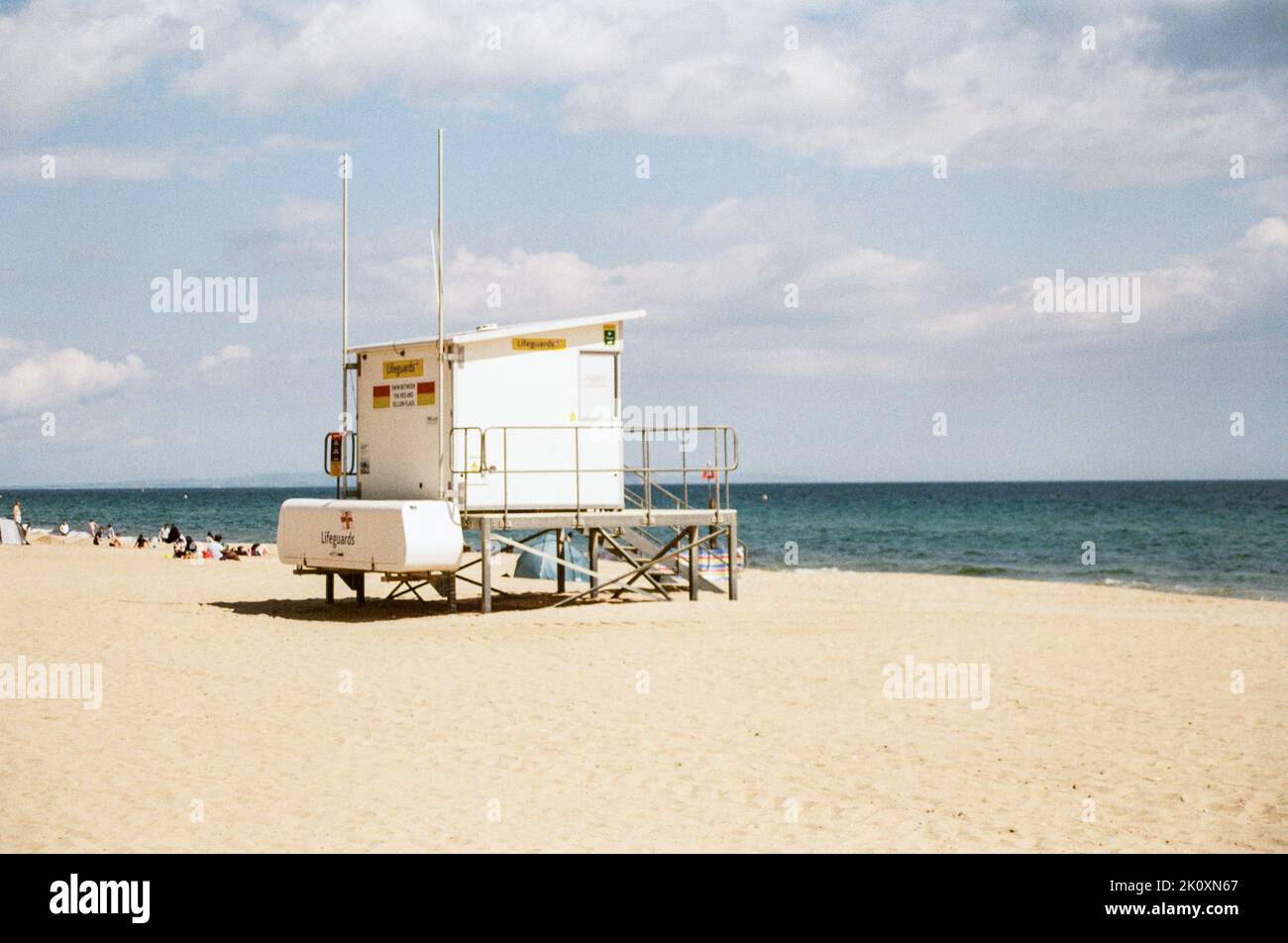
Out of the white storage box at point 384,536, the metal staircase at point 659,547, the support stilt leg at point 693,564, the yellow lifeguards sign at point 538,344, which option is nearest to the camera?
the white storage box at point 384,536

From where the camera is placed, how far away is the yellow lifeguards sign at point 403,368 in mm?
19406

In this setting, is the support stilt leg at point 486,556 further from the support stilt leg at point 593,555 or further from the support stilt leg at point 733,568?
the support stilt leg at point 733,568

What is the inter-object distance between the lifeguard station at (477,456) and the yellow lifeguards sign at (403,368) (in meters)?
0.03

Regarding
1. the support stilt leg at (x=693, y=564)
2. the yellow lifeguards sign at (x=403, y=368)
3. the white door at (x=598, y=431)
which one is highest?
the yellow lifeguards sign at (x=403, y=368)

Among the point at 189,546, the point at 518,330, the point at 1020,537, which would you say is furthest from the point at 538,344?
the point at 1020,537

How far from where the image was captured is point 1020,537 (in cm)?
6450

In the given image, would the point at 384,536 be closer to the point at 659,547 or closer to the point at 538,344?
the point at 538,344

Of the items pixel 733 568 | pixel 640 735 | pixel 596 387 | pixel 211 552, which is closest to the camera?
pixel 640 735

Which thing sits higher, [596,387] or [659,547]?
[596,387]

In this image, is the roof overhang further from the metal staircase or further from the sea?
the sea

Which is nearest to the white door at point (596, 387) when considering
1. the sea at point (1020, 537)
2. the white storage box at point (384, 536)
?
the white storage box at point (384, 536)

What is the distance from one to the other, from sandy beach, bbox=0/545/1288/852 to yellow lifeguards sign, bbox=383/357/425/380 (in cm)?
357

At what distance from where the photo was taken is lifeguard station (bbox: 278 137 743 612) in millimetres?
18625

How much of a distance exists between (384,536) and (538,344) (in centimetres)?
364
